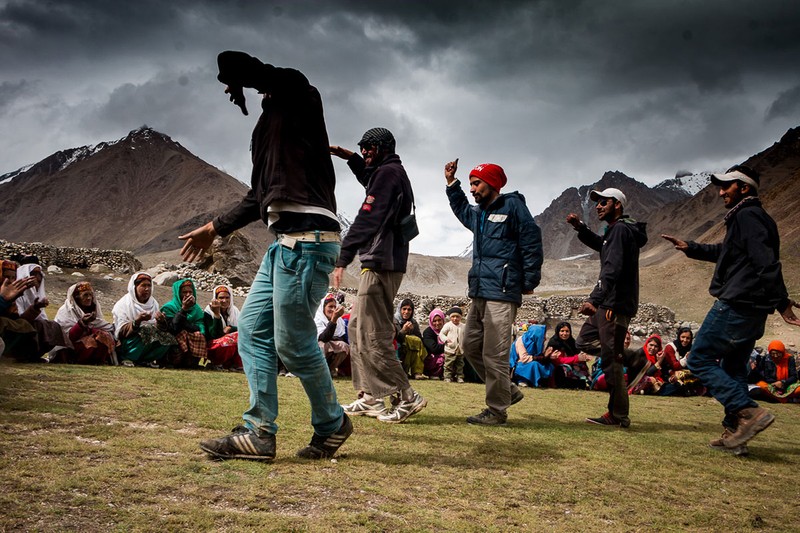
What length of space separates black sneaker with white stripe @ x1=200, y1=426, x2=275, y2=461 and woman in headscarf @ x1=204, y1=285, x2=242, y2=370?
514 cm

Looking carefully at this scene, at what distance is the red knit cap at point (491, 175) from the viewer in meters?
4.85

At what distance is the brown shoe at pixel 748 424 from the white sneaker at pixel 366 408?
2535 millimetres

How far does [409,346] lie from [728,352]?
5.93 meters

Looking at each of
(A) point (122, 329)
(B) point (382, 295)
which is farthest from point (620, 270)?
(A) point (122, 329)

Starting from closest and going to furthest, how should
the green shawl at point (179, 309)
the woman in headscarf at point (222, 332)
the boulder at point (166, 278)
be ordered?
the green shawl at point (179, 309) < the woman in headscarf at point (222, 332) < the boulder at point (166, 278)

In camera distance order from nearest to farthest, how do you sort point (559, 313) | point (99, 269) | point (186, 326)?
point (186, 326)
point (99, 269)
point (559, 313)

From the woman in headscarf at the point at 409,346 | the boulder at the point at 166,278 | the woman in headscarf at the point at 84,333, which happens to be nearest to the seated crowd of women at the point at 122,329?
the woman in headscarf at the point at 84,333

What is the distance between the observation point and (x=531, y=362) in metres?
9.21

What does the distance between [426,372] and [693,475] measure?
6770mm

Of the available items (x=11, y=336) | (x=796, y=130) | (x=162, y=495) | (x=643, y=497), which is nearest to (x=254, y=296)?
(x=162, y=495)


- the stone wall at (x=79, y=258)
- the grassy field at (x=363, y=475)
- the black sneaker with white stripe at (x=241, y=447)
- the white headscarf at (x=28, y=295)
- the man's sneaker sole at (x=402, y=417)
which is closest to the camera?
the grassy field at (x=363, y=475)

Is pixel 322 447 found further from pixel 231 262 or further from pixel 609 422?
pixel 231 262

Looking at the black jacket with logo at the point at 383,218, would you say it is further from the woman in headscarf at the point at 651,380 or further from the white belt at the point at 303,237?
the woman in headscarf at the point at 651,380

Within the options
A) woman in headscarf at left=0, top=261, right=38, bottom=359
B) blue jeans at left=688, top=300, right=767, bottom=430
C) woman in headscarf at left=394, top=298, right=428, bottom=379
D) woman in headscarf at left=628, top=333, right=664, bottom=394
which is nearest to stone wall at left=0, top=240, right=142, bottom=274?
woman in headscarf at left=394, top=298, right=428, bottom=379
